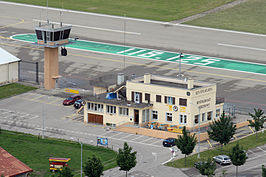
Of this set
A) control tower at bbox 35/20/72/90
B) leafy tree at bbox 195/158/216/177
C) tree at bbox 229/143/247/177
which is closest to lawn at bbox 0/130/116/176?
leafy tree at bbox 195/158/216/177

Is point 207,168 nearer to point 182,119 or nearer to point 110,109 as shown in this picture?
point 182,119

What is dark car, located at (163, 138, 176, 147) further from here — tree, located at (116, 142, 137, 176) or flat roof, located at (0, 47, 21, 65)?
flat roof, located at (0, 47, 21, 65)

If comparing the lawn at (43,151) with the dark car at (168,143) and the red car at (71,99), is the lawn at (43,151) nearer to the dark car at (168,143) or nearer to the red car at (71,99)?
the dark car at (168,143)

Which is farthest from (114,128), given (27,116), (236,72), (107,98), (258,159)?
(236,72)

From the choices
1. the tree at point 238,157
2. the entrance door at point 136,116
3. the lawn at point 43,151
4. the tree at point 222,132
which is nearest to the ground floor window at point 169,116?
the entrance door at point 136,116

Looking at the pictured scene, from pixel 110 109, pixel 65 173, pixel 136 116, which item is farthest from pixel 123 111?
pixel 65 173

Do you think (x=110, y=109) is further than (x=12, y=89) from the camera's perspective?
No
